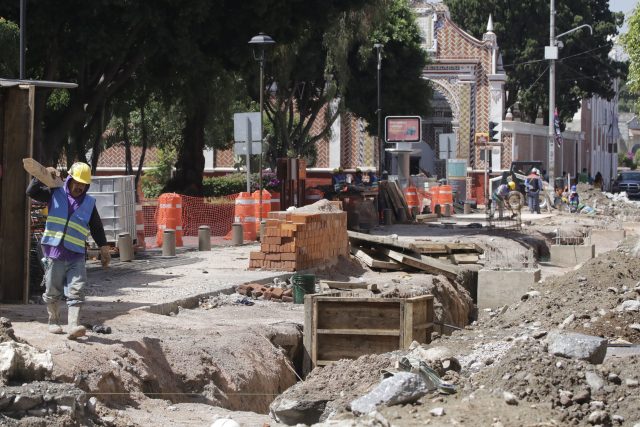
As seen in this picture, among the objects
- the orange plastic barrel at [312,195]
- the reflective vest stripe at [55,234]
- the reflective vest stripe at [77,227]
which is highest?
the reflective vest stripe at [77,227]

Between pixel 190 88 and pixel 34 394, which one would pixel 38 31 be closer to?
pixel 190 88

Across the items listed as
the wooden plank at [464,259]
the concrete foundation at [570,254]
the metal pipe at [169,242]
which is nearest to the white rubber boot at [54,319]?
the metal pipe at [169,242]

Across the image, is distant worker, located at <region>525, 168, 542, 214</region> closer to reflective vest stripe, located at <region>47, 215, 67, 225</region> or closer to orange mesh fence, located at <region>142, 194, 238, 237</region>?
orange mesh fence, located at <region>142, 194, 238, 237</region>

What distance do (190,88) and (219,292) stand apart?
14.9 meters

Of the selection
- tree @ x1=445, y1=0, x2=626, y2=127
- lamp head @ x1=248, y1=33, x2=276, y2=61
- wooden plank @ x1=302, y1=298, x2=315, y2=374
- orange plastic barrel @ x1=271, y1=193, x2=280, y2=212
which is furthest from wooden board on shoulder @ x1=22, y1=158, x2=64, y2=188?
tree @ x1=445, y1=0, x2=626, y2=127

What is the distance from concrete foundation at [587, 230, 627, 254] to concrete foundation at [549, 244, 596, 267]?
460 centimetres

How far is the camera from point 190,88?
1199 inches

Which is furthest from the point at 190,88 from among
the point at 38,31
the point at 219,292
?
the point at 219,292

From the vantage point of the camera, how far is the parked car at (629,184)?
216ft

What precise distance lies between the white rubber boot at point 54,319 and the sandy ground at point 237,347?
3.6 inches

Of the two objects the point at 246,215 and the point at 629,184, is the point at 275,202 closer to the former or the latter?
the point at 246,215

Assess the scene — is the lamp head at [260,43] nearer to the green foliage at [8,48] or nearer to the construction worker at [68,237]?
the green foliage at [8,48]

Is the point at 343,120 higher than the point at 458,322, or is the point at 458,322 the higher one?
the point at 343,120

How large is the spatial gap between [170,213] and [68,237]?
1369cm
